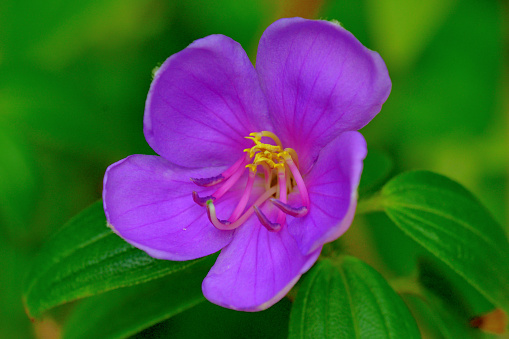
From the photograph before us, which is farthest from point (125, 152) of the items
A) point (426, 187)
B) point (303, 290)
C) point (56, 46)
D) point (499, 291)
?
point (499, 291)

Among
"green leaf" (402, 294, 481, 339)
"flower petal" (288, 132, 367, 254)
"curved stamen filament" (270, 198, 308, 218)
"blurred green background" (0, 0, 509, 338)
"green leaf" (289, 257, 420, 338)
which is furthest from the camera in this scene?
"blurred green background" (0, 0, 509, 338)

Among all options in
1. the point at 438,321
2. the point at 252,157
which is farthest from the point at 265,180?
the point at 438,321

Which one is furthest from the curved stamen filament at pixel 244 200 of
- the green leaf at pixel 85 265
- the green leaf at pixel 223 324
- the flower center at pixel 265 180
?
the green leaf at pixel 223 324

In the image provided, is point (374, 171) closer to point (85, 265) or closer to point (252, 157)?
point (252, 157)

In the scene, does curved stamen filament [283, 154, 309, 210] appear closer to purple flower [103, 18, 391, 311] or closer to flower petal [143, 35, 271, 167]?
purple flower [103, 18, 391, 311]

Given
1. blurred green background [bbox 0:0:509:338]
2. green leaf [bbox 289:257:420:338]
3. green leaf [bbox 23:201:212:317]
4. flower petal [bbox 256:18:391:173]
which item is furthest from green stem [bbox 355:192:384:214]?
blurred green background [bbox 0:0:509:338]
